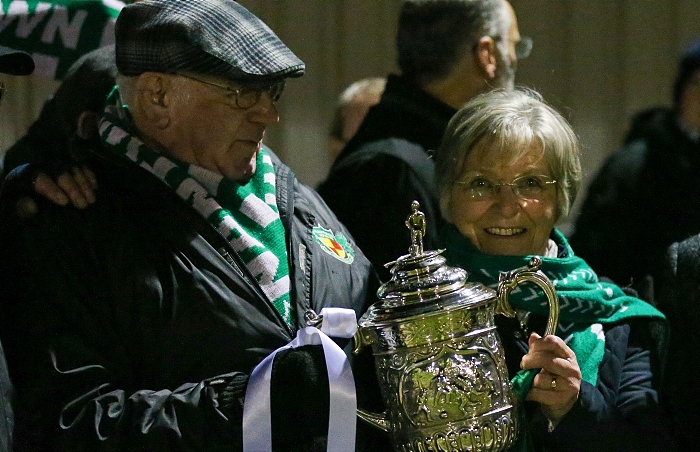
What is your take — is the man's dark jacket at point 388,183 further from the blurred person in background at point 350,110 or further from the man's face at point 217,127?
the blurred person in background at point 350,110

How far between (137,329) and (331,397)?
0.38 meters

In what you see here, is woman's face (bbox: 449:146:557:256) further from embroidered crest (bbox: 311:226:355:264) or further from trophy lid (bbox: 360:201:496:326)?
trophy lid (bbox: 360:201:496:326)

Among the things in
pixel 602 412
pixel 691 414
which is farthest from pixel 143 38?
pixel 691 414

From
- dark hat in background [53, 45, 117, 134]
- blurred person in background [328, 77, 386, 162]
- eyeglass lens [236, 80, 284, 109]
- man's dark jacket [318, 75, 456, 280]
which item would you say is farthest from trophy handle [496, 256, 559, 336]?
blurred person in background [328, 77, 386, 162]

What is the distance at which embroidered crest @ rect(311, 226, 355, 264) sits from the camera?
2.49 m

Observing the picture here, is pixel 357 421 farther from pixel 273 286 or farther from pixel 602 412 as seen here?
pixel 602 412

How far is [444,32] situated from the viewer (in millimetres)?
3125

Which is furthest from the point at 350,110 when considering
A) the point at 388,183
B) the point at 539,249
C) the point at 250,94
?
the point at 250,94

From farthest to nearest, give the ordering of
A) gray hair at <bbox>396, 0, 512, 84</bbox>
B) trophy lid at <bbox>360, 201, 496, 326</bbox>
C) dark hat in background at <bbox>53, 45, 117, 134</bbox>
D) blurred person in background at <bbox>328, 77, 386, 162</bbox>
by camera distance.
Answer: blurred person in background at <bbox>328, 77, 386, 162</bbox> < gray hair at <bbox>396, 0, 512, 84</bbox> < dark hat in background at <bbox>53, 45, 117, 134</bbox> < trophy lid at <bbox>360, 201, 496, 326</bbox>

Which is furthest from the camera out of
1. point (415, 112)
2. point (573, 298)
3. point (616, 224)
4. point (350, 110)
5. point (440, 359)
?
point (350, 110)

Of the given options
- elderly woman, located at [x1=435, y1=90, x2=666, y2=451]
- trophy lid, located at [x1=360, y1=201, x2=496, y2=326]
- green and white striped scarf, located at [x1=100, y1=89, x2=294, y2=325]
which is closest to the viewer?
trophy lid, located at [x1=360, y1=201, x2=496, y2=326]

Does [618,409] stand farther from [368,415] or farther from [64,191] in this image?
[64,191]

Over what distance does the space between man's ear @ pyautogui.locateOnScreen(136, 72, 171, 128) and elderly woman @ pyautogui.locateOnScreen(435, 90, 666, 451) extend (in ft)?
2.02

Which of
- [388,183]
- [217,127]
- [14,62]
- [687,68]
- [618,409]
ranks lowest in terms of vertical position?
[618,409]
